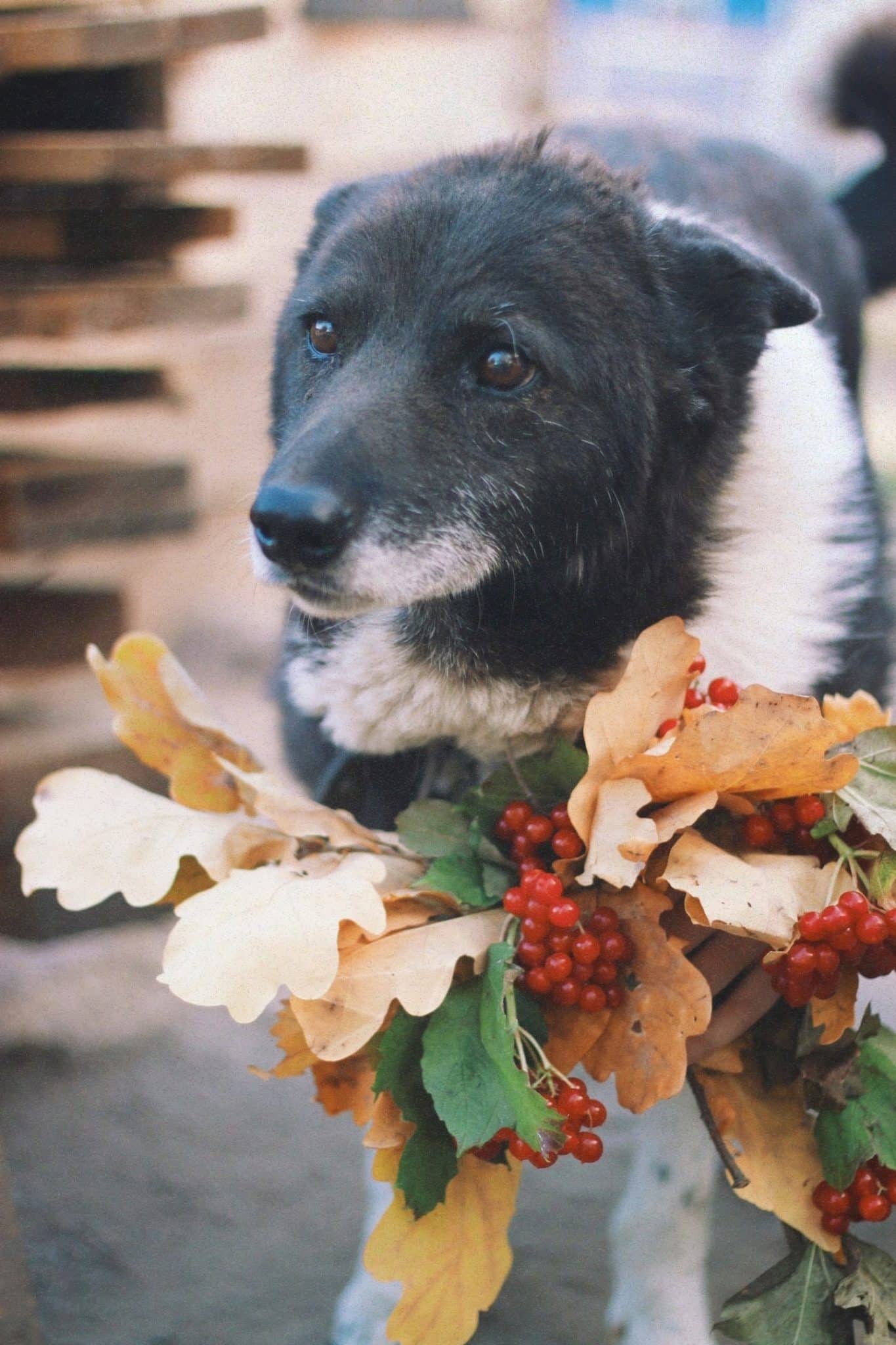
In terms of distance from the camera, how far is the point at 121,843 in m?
1.62

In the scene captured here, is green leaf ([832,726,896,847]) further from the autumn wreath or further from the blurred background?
the blurred background

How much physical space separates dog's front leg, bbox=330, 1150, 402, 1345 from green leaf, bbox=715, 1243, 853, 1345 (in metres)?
0.62

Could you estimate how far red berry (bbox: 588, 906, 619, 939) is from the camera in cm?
148

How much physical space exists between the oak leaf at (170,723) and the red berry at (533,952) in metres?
0.50

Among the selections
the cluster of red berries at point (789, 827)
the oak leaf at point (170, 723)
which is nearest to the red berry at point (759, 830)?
the cluster of red berries at point (789, 827)

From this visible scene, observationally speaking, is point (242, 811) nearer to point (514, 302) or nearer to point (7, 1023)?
point (514, 302)

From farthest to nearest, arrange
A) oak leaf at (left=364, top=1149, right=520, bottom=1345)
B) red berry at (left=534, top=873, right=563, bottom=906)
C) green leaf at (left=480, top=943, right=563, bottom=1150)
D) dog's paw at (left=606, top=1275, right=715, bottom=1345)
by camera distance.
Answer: dog's paw at (left=606, top=1275, right=715, bottom=1345), oak leaf at (left=364, top=1149, right=520, bottom=1345), red berry at (left=534, top=873, right=563, bottom=906), green leaf at (left=480, top=943, right=563, bottom=1150)

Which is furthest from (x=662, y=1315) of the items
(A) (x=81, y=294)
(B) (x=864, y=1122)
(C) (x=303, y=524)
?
(A) (x=81, y=294)

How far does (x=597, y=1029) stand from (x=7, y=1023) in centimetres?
176

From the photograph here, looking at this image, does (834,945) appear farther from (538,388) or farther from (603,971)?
(538,388)

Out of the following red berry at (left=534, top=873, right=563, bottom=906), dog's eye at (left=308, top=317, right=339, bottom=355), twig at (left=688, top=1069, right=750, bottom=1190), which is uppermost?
dog's eye at (left=308, top=317, right=339, bottom=355)

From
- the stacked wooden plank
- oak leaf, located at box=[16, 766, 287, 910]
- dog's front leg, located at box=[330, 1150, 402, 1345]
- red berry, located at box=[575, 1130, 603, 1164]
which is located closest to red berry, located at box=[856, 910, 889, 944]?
red berry, located at box=[575, 1130, 603, 1164]

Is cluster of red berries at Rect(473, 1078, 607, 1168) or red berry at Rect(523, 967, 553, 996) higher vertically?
red berry at Rect(523, 967, 553, 996)

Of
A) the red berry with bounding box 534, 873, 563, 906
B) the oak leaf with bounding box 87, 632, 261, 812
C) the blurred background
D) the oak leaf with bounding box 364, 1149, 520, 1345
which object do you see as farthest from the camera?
the blurred background
